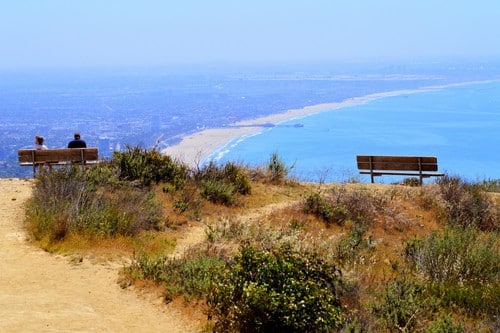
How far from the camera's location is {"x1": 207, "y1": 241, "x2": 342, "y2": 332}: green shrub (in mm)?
5824

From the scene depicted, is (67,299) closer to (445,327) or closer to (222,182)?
(445,327)

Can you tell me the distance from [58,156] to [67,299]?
32.3ft

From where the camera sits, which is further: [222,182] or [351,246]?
[222,182]

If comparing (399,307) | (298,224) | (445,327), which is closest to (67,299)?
(399,307)

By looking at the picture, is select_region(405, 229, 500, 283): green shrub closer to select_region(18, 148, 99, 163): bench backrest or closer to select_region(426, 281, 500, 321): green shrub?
select_region(426, 281, 500, 321): green shrub

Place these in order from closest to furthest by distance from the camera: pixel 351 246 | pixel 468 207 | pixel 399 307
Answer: pixel 399 307 → pixel 351 246 → pixel 468 207

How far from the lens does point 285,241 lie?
8.01 metres

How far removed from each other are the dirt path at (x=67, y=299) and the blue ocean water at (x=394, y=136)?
2717cm

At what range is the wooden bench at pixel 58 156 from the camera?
16.1 meters

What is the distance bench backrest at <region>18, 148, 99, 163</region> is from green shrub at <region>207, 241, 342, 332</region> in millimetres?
10357

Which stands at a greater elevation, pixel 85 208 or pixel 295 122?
pixel 85 208

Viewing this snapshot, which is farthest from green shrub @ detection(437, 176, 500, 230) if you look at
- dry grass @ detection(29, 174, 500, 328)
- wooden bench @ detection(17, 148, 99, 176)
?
wooden bench @ detection(17, 148, 99, 176)

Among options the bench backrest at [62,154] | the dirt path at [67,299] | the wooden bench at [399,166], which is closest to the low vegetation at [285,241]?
the dirt path at [67,299]

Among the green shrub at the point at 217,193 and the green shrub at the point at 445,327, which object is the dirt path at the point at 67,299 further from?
the green shrub at the point at 217,193
